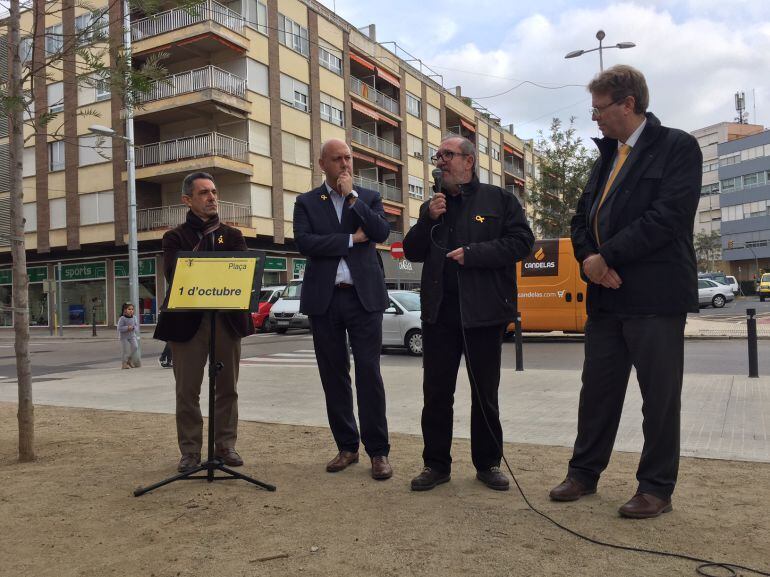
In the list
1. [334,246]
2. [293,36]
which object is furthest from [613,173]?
[293,36]

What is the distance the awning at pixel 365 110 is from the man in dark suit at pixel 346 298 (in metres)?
34.7

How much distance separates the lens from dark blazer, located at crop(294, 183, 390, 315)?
4254 mm

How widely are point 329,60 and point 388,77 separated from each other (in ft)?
20.9

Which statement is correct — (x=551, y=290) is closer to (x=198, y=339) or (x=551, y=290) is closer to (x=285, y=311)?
(x=285, y=311)

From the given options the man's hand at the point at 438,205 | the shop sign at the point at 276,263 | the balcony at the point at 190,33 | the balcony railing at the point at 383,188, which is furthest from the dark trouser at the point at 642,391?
the balcony railing at the point at 383,188

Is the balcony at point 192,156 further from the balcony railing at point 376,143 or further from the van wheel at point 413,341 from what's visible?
the van wheel at point 413,341

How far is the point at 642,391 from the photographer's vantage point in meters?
3.49

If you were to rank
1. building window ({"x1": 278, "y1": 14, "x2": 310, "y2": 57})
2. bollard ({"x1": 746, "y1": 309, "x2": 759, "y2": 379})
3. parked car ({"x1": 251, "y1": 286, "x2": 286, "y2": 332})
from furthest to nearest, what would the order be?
building window ({"x1": 278, "y1": 14, "x2": 310, "y2": 57})
parked car ({"x1": 251, "y1": 286, "x2": 286, "y2": 332})
bollard ({"x1": 746, "y1": 309, "x2": 759, "y2": 379})

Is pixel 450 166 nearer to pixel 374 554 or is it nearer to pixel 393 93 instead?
pixel 374 554

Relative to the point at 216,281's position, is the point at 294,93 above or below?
above

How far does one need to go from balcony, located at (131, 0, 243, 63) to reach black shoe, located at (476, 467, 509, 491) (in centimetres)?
2791

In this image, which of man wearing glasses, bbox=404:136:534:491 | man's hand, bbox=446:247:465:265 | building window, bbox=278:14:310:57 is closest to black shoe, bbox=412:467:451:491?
man wearing glasses, bbox=404:136:534:491

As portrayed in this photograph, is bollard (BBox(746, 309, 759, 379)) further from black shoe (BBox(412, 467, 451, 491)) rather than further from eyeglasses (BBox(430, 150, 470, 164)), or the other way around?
eyeglasses (BBox(430, 150, 470, 164))

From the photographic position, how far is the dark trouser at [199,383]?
4461mm
